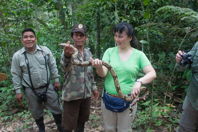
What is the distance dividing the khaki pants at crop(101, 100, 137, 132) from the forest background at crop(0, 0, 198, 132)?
4.95ft

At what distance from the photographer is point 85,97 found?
9.66ft

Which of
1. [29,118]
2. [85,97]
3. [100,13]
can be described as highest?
[100,13]

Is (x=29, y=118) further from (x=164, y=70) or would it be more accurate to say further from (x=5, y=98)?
(x=164, y=70)

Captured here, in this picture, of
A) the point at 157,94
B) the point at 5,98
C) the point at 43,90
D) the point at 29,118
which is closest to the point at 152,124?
the point at 157,94

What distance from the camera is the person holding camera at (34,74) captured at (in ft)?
10.3

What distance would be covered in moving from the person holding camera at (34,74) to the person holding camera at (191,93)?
6.74ft

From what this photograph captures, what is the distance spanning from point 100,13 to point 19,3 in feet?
6.97

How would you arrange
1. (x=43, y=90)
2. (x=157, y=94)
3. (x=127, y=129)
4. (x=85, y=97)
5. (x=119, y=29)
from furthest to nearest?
(x=157, y=94) < (x=43, y=90) < (x=85, y=97) < (x=127, y=129) < (x=119, y=29)

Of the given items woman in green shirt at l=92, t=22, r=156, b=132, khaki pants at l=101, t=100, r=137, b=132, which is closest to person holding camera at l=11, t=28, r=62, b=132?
khaki pants at l=101, t=100, r=137, b=132

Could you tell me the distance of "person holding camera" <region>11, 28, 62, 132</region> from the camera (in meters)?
3.13

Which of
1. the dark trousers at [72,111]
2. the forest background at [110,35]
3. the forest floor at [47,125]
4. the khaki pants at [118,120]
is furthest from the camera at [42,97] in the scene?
the khaki pants at [118,120]

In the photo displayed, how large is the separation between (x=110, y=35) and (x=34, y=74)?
2778 mm

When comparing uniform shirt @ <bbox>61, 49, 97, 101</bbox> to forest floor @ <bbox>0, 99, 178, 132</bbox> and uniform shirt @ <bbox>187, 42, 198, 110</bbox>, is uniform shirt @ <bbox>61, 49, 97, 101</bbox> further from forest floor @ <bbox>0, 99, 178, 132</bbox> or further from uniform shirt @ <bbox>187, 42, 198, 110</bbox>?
uniform shirt @ <bbox>187, 42, 198, 110</bbox>

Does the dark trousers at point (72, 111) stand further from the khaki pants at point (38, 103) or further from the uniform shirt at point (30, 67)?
the uniform shirt at point (30, 67)
